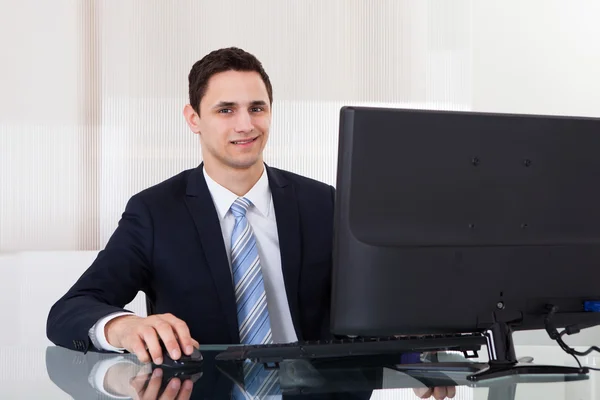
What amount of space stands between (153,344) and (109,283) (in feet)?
2.14

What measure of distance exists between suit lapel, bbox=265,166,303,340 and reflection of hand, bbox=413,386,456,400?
0.92 m

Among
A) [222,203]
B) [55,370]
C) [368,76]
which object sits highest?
[368,76]

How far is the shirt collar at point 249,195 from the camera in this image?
2517mm

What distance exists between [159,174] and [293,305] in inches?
105

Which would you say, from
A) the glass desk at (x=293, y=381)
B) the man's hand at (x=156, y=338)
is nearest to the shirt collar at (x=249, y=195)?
the glass desk at (x=293, y=381)

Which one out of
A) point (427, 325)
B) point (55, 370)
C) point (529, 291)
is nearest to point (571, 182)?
point (529, 291)

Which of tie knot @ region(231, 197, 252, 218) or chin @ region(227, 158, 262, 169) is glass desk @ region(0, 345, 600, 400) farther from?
chin @ region(227, 158, 262, 169)

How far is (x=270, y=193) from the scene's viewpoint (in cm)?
264

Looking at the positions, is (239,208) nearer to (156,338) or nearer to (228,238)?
(228,238)

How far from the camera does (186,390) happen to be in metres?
1.55

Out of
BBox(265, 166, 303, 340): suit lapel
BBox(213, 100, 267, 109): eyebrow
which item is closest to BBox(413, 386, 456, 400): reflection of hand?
BBox(265, 166, 303, 340): suit lapel

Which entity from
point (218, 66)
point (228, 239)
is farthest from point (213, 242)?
point (218, 66)

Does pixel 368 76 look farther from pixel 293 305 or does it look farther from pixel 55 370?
pixel 55 370

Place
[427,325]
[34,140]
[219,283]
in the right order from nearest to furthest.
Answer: [427,325], [219,283], [34,140]
